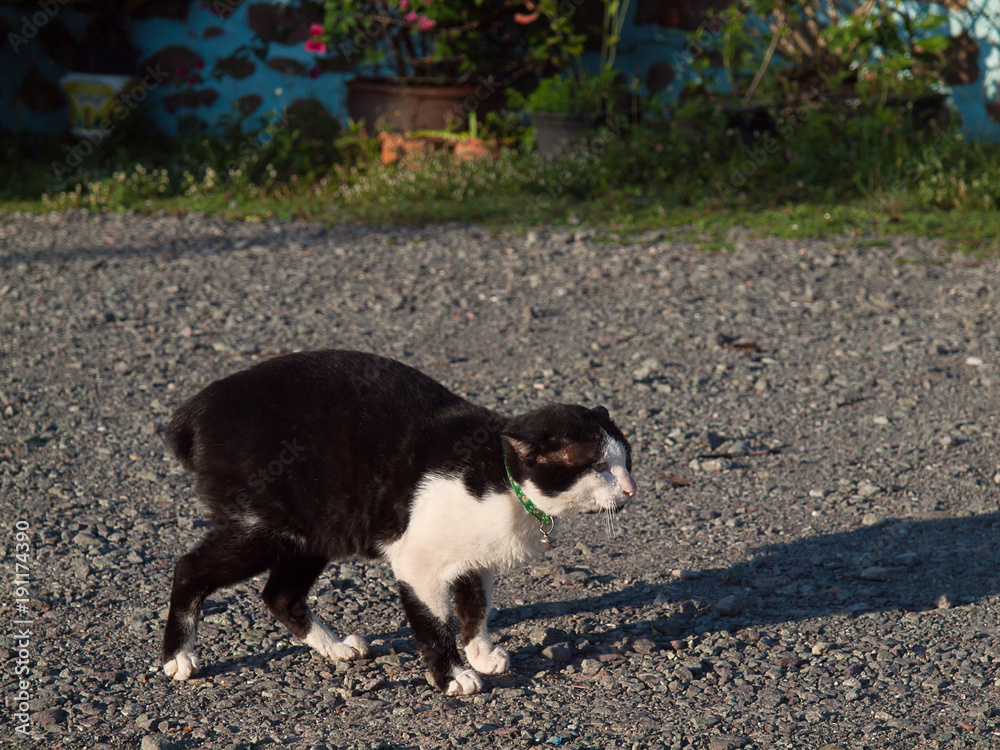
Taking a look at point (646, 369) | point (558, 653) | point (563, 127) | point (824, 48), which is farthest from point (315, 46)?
point (558, 653)

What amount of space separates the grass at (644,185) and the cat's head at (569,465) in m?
4.89

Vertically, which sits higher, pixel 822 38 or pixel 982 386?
pixel 822 38

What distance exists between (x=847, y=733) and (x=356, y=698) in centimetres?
123

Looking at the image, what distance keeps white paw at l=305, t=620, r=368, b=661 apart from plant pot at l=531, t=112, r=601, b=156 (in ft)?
21.0

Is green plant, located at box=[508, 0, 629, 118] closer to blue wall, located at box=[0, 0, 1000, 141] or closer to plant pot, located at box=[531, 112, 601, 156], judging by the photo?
plant pot, located at box=[531, 112, 601, 156]

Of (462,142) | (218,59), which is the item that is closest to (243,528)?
(462,142)

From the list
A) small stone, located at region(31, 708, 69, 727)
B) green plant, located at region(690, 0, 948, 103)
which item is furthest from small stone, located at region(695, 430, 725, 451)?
green plant, located at region(690, 0, 948, 103)

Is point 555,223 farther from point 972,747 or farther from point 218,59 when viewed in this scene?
point 972,747

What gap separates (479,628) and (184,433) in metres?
0.97

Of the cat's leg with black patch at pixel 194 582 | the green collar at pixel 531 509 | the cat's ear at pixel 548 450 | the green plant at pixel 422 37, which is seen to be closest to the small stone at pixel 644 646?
the green collar at pixel 531 509

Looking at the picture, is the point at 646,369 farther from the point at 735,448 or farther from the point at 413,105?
the point at 413,105

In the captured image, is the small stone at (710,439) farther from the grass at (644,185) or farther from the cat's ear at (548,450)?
the grass at (644,185)

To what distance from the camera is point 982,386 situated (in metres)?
4.70

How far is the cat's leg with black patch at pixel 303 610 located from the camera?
110 inches
